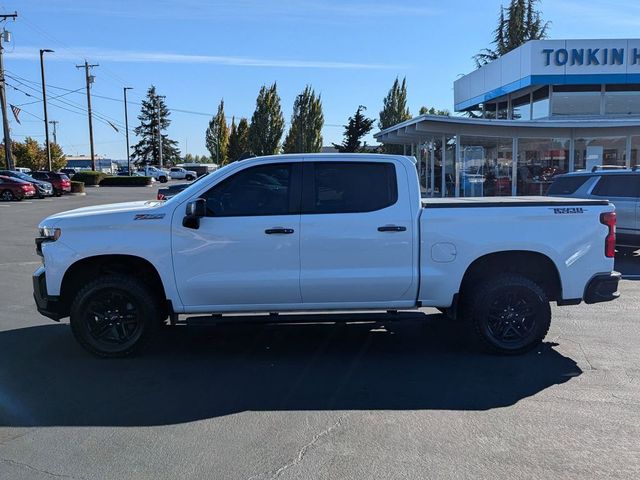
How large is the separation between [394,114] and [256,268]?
47.4m

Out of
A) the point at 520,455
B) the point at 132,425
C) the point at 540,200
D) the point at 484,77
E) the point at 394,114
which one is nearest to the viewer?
the point at 520,455

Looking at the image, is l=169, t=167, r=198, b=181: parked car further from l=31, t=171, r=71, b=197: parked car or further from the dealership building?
the dealership building

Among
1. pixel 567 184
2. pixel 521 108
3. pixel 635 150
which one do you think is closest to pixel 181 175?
pixel 521 108

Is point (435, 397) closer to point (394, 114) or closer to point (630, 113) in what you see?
point (630, 113)

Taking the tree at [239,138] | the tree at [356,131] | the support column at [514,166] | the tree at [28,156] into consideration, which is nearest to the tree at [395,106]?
the tree at [356,131]

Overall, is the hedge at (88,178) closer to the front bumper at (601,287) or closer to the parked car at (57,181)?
the parked car at (57,181)

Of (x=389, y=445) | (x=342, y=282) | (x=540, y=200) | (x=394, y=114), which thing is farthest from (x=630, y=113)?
(x=394, y=114)

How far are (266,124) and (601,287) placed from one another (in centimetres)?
5401

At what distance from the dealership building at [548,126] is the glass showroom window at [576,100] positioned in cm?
4

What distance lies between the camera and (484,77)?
29.0 metres

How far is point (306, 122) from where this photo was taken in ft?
184

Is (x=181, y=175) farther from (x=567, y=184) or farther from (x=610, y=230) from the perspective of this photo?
(x=610, y=230)

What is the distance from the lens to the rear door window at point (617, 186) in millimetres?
11594

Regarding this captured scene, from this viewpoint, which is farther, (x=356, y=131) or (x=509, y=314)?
(x=356, y=131)
